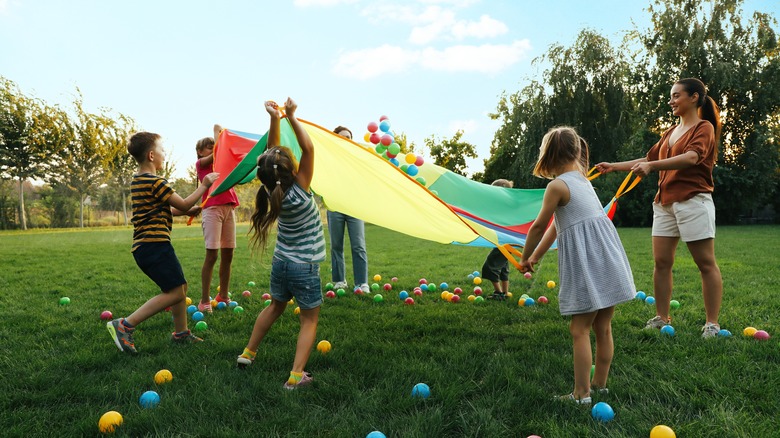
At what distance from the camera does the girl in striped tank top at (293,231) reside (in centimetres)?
267

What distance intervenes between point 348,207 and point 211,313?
173cm

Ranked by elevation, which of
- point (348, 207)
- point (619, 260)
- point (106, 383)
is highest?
point (348, 207)

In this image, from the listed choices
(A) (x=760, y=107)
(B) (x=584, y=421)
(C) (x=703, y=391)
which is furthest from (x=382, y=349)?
(A) (x=760, y=107)

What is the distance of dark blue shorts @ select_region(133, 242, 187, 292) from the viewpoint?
3158 mm

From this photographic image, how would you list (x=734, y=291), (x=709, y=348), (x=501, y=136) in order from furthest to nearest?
(x=501, y=136) < (x=734, y=291) < (x=709, y=348)

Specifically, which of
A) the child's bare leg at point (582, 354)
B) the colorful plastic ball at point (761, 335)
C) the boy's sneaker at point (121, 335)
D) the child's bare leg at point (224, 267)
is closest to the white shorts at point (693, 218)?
the colorful plastic ball at point (761, 335)

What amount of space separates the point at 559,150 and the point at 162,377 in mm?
2422

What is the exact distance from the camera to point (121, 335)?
3092mm

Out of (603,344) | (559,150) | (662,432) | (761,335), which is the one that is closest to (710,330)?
(761,335)

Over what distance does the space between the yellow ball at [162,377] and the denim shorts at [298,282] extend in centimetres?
70

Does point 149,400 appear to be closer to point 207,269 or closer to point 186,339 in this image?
point 186,339

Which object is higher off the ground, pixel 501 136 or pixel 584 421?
pixel 501 136

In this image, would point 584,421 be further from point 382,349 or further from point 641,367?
point 382,349

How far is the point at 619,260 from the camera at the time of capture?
2.32 m
